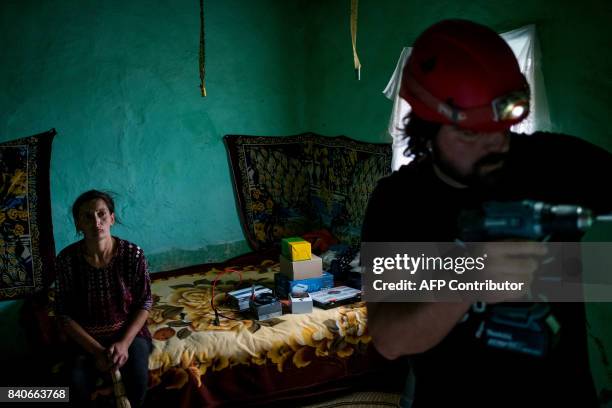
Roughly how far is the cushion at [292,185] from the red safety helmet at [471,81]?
98.5 inches

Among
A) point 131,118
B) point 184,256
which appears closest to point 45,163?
point 131,118

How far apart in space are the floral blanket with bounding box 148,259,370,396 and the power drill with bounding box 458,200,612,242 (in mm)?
1803

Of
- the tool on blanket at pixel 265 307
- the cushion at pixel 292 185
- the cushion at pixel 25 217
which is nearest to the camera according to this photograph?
the tool on blanket at pixel 265 307

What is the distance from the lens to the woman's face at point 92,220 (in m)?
2.25

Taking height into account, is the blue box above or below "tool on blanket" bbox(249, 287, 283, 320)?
above

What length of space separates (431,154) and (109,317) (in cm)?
188

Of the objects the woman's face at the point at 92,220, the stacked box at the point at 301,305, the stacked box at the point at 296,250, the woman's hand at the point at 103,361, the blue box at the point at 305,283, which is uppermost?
the woman's face at the point at 92,220

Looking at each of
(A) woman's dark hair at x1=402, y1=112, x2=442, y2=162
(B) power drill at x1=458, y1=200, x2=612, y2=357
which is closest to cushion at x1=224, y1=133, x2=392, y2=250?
(A) woman's dark hair at x1=402, y1=112, x2=442, y2=162

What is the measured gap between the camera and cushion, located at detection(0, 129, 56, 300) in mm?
3000

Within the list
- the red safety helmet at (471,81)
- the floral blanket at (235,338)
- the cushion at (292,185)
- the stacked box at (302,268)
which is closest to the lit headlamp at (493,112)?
the red safety helmet at (471,81)

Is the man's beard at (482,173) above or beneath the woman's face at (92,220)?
above

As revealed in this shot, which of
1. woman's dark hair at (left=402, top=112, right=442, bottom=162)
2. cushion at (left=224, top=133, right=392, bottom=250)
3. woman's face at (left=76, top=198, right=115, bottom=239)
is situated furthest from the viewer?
cushion at (left=224, top=133, right=392, bottom=250)

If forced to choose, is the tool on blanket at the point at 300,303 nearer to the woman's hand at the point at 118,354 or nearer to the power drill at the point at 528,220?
the woman's hand at the point at 118,354

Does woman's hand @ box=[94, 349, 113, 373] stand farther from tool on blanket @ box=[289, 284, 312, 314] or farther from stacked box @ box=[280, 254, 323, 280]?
stacked box @ box=[280, 254, 323, 280]
